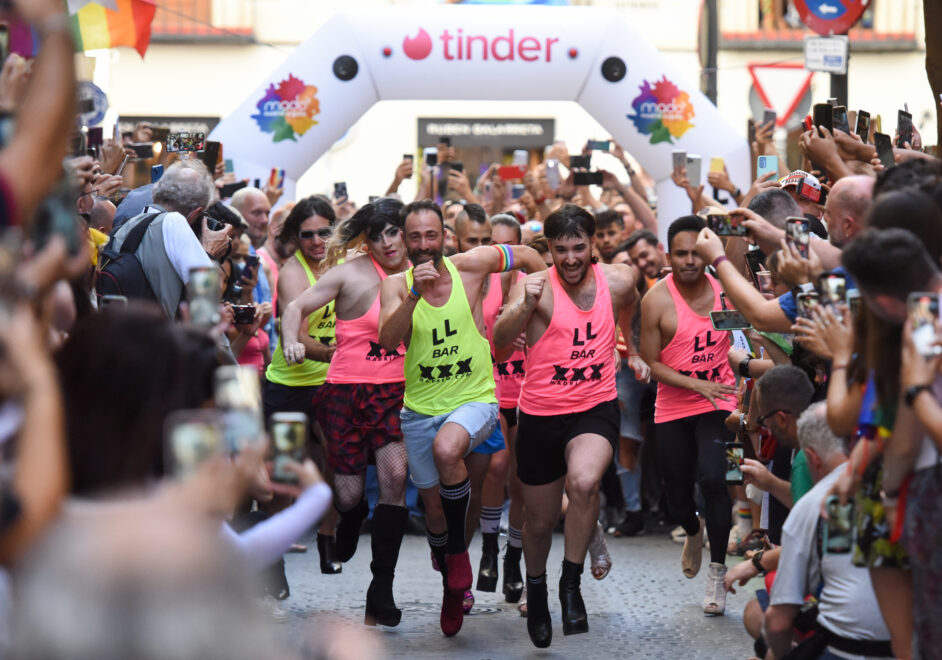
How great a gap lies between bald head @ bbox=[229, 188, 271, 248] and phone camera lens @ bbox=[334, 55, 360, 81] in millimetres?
2760

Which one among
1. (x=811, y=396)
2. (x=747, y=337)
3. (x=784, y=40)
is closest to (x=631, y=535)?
(x=747, y=337)

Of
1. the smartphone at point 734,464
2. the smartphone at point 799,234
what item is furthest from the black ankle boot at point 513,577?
the smartphone at point 799,234

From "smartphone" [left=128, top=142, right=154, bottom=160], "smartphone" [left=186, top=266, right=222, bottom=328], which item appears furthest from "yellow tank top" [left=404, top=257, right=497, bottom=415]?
"smartphone" [left=186, top=266, right=222, bottom=328]

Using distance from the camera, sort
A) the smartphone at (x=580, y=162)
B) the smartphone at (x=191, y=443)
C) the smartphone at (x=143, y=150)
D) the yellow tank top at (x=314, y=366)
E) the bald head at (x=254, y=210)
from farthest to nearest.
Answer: the smartphone at (x=580, y=162), the bald head at (x=254, y=210), the smartphone at (x=143, y=150), the yellow tank top at (x=314, y=366), the smartphone at (x=191, y=443)

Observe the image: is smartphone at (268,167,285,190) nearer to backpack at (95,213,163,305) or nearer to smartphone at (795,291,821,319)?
backpack at (95,213,163,305)

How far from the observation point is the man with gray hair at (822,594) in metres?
3.84

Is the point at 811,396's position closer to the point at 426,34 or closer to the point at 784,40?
the point at 426,34

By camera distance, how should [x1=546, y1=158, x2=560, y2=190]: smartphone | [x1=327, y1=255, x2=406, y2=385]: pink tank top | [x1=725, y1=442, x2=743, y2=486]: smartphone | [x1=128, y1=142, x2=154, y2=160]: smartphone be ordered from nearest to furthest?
[x1=725, y1=442, x2=743, y2=486]: smartphone → [x1=327, y1=255, x2=406, y2=385]: pink tank top → [x1=128, y1=142, x2=154, y2=160]: smartphone → [x1=546, y1=158, x2=560, y2=190]: smartphone

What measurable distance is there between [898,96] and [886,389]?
21297 mm

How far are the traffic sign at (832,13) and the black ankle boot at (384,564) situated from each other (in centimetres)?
505

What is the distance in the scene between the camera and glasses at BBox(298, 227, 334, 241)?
26.9 feet

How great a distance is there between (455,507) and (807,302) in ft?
9.24

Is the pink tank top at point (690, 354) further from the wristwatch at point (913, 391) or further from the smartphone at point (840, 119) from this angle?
the wristwatch at point (913, 391)

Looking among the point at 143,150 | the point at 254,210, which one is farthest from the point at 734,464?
the point at 254,210
